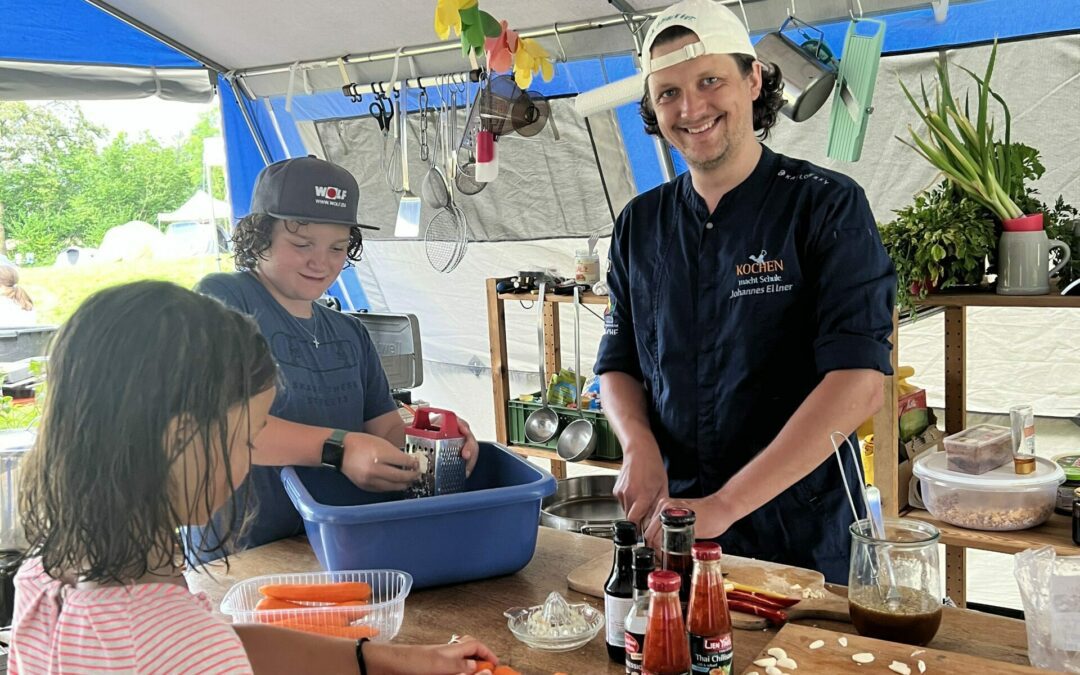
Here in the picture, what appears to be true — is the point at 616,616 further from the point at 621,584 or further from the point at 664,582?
the point at 664,582

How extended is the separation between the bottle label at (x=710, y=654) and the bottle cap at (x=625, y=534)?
14 cm

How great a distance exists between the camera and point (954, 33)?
326 cm

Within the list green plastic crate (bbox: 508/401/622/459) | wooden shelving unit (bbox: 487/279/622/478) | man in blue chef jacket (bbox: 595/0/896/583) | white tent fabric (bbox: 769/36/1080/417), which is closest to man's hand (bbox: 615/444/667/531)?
man in blue chef jacket (bbox: 595/0/896/583)

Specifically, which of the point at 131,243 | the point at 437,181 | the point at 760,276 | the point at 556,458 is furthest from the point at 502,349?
the point at 131,243

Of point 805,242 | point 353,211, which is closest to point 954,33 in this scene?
point 805,242

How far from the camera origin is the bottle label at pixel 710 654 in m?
1.12

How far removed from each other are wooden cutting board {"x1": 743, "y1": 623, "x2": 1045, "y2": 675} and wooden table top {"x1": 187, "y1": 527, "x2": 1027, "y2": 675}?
0.09 m

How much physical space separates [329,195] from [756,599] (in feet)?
3.83

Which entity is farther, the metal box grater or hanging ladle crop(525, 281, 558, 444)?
hanging ladle crop(525, 281, 558, 444)

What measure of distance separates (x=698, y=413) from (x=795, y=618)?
57cm

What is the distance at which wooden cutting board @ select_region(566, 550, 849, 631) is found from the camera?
1.39 m

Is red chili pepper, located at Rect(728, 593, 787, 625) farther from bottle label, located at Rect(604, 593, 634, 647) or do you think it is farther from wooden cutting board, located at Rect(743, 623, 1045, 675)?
bottle label, located at Rect(604, 593, 634, 647)

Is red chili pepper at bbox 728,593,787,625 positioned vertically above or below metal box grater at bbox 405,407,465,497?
below

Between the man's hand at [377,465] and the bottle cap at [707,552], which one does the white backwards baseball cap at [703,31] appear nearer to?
the man's hand at [377,465]
